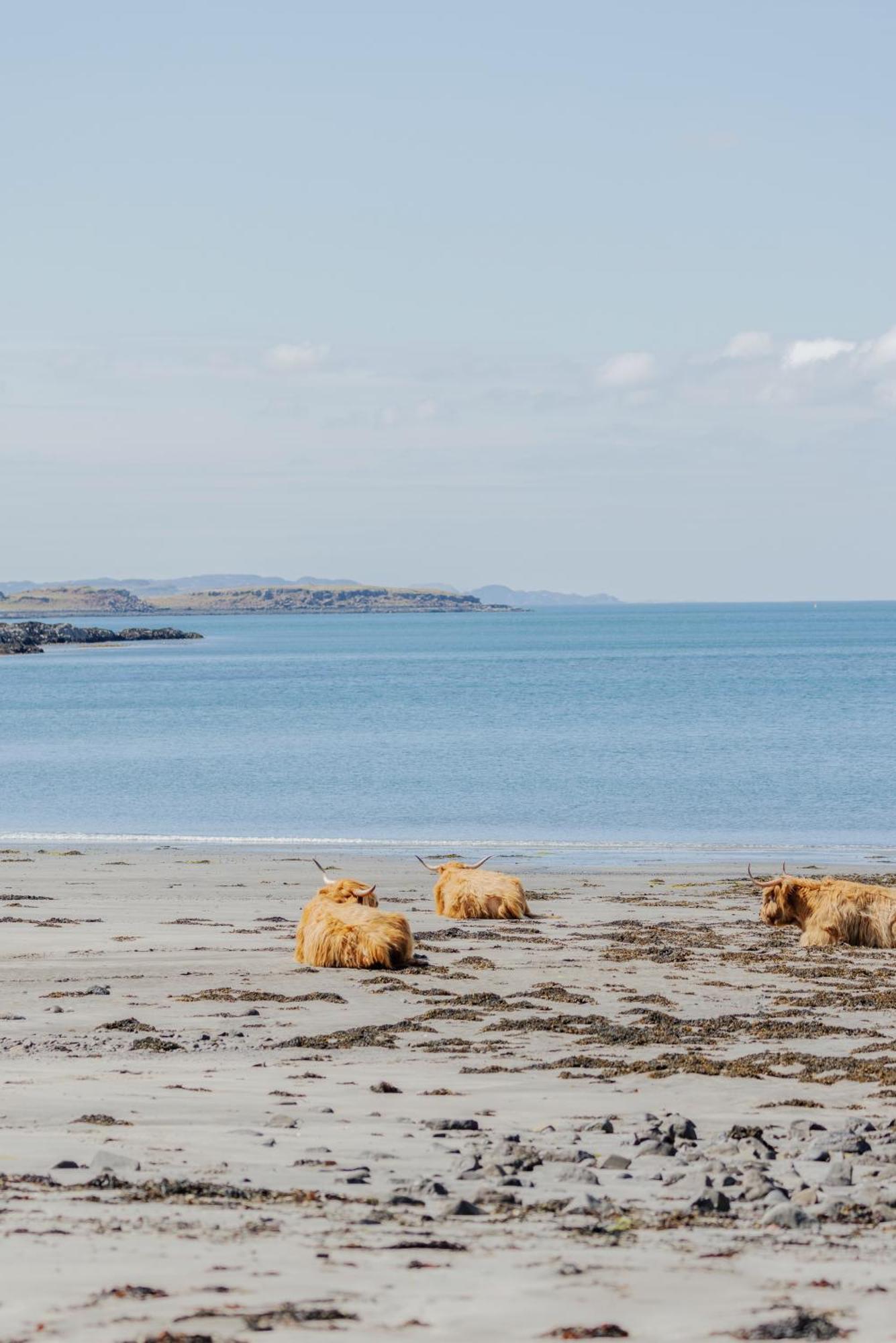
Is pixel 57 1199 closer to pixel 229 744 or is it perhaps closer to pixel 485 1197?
pixel 485 1197

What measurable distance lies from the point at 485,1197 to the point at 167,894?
Answer: 48.8 ft

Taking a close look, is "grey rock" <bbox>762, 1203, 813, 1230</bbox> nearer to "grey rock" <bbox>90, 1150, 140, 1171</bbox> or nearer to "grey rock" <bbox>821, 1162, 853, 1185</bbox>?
"grey rock" <bbox>821, 1162, 853, 1185</bbox>

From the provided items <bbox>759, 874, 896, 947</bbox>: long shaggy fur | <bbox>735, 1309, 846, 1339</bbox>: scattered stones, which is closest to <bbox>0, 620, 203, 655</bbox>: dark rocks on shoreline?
<bbox>759, 874, 896, 947</bbox>: long shaggy fur

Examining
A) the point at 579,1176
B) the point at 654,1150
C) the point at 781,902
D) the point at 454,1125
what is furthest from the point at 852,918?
the point at 579,1176

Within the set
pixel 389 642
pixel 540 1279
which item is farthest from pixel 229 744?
pixel 389 642

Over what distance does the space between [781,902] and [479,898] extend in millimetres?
3544

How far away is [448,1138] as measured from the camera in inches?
318

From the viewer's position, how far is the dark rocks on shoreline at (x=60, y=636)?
153m

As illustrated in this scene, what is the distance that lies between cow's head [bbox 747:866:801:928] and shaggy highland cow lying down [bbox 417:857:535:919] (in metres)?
2.82

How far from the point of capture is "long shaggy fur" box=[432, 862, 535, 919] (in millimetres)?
18359

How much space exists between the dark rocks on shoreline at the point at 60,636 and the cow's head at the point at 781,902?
451 ft

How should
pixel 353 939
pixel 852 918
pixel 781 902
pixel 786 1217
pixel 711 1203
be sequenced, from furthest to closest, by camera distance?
pixel 781 902
pixel 852 918
pixel 353 939
pixel 711 1203
pixel 786 1217

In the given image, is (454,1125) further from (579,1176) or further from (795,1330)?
(795,1330)

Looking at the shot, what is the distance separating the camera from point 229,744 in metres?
55.0
